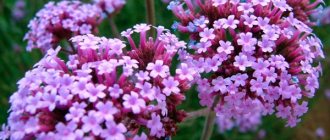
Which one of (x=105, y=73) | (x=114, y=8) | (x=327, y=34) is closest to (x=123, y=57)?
(x=105, y=73)

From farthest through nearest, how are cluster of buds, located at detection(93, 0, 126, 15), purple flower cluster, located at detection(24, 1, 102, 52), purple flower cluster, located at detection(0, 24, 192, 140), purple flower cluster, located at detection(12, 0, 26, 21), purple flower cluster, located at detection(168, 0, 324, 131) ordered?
purple flower cluster, located at detection(12, 0, 26, 21)
cluster of buds, located at detection(93, 0, 126, 15)
purple flower cluster, located at detection(24, 1, 102, 52)
purple flower cluster, located at detection(168, 0, 324, 131)
purple flower cluster, located at detection(0, 24, 192, 140)

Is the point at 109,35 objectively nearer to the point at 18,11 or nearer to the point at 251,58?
the point at 18,11

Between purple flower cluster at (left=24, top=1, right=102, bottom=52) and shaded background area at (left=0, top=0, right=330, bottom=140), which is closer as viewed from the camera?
purple flower cluster at (left=24, top=1, right=102, bottom=52)

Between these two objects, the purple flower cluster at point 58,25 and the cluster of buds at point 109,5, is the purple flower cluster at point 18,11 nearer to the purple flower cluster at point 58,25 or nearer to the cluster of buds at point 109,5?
the cluster of buds at point 109,5

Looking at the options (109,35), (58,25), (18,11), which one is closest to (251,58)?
(58,25)

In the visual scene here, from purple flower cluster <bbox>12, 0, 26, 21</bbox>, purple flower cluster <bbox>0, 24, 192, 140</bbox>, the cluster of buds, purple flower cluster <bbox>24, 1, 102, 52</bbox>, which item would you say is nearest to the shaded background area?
purple flower cluster <bbox>12, 0, 26, 21</bbox>

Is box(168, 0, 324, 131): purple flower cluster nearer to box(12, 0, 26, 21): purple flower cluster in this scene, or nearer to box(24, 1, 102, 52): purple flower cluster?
box(24, 1, 102, 52): purple flower cluster
